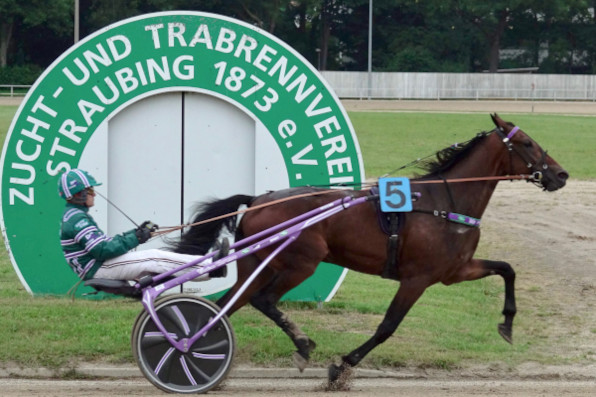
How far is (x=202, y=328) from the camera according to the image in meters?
6.79

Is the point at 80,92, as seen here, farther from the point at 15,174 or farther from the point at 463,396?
the point at 463,396

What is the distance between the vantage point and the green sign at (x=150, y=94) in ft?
31.8

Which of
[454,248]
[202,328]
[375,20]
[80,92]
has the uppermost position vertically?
[375,20]

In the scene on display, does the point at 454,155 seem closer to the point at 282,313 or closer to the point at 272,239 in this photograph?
the point at 272,239

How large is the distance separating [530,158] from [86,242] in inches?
128

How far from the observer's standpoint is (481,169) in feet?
25.5

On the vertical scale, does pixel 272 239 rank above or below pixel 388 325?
above

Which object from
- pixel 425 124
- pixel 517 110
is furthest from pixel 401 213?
pixel 517 110

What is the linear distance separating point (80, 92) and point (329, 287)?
2.91 m

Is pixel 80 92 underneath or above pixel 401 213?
above

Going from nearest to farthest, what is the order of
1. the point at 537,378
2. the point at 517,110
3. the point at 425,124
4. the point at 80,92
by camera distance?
the point at 537,378
the point at 80,92
the point at 425,124
the point at 517,110

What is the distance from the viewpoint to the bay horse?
289 inches

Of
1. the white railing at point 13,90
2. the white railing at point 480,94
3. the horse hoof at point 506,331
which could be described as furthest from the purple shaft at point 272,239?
the white railing at point 480,94

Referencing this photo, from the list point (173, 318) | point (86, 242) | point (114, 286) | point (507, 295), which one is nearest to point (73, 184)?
point (86, 242)
